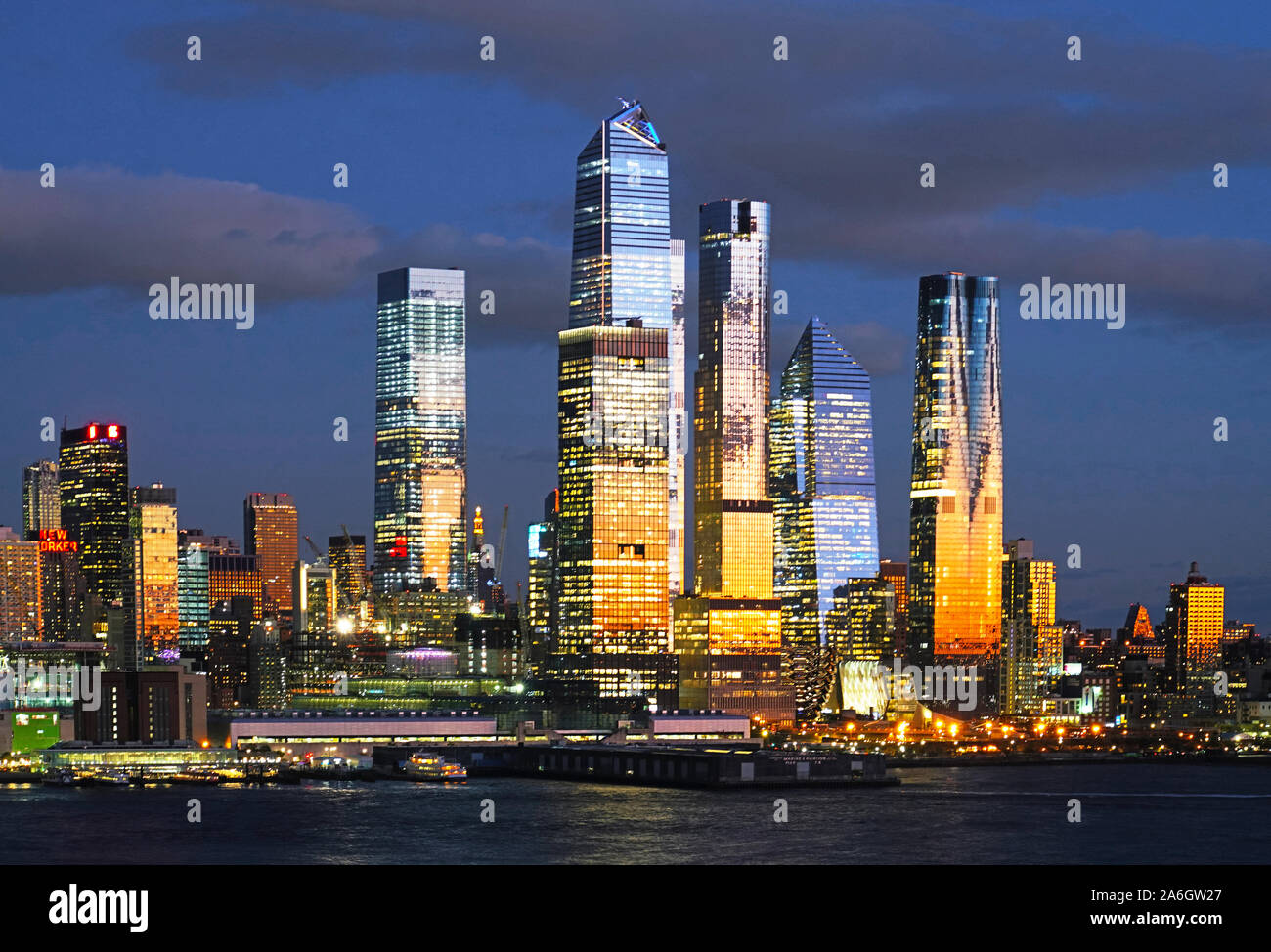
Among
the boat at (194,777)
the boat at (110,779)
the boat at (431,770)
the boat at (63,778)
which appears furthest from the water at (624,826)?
the boat at (431,770)

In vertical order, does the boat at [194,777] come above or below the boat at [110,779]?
below

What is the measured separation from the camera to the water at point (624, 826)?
10944 centimetres

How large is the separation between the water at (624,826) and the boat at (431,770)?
9921 millimetres

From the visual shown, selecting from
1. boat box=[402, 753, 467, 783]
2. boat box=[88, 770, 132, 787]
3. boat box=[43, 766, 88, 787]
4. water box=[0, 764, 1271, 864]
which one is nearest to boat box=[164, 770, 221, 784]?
boat box=[88, 770, 132, 787]

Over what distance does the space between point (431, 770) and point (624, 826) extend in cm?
6558

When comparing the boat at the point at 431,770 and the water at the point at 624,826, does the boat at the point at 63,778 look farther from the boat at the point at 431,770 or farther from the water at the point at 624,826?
the boat at the point at 431,770

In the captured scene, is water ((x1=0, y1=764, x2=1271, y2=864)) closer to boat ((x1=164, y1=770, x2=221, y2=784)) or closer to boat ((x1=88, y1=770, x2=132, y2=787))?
boat ((x1=88, y1=770, x2=132, y2=787))

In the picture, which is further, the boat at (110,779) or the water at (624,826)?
the boat at (110,779)

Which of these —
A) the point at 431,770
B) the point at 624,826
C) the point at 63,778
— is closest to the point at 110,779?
the point at 63,778

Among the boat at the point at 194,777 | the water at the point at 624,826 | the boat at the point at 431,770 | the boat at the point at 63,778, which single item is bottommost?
the boat at the point at 431,770
